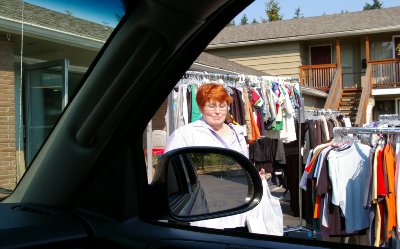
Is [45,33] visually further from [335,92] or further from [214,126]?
[335,92]

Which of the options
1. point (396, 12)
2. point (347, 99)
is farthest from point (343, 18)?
point (347, 99)

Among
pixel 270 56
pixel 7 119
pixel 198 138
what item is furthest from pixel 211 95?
pixel 270 56

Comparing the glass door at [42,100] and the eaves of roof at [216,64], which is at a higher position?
the eaves of roof at [216,64]

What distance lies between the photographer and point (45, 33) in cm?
147

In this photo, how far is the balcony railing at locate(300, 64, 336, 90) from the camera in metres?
18.9

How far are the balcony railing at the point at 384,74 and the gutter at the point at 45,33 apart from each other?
17.6 m

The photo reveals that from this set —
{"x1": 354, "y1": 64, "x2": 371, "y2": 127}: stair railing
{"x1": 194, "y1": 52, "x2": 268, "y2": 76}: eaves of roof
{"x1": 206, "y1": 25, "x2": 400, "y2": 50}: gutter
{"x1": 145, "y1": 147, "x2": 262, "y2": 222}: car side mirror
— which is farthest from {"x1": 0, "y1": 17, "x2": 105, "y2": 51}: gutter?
{"x1": 206, "y1": 25, "x2": 400, "y2": 50}: gutter

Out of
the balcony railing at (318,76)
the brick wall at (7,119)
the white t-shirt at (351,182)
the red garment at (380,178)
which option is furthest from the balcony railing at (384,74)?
the brick wall at (7,119)

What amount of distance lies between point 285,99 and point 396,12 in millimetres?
11960

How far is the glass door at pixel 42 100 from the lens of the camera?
1.42 meters

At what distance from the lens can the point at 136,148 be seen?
4.75 feet

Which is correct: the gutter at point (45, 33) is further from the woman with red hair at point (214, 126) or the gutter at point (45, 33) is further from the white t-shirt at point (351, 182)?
the white t-shirt at point (351, 182)

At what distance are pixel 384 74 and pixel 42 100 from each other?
18.3 m

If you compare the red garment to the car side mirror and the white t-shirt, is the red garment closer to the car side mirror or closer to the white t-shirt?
Result: the white t-shirt
